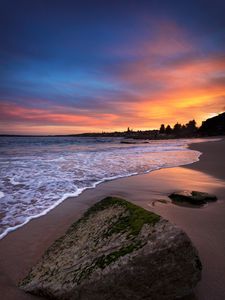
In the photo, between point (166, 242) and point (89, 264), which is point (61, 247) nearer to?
point (89, 264)

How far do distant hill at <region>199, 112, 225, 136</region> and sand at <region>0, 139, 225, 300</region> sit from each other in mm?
87258

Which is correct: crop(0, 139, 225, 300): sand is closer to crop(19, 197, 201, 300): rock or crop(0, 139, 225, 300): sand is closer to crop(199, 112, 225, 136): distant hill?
crop(19, 197, 201, 300): rock

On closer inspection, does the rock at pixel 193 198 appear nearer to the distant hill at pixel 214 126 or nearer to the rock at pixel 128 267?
the rock at pixel 128 267

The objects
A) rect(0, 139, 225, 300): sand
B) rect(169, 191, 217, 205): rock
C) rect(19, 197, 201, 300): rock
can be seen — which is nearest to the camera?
rect(19, 197, 201, 300): rock

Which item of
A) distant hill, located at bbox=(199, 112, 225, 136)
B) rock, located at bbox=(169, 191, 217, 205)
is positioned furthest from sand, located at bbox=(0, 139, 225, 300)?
distant hill, located at bbox=(199, 112, 225, 136)

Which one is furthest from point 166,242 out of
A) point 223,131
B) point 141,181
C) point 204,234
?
point 223,131

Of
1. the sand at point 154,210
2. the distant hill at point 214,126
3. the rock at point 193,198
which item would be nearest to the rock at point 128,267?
the sand at point 154,210

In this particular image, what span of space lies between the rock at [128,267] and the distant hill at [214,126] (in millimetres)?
92035

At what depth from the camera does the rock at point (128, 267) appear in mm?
2240

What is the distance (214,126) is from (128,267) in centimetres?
10082

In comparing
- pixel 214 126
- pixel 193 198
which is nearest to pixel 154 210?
pixel 193 198

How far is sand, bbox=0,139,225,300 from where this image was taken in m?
2.79

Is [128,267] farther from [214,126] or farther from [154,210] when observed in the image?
[214,126]

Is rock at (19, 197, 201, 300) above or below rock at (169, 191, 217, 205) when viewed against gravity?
above
